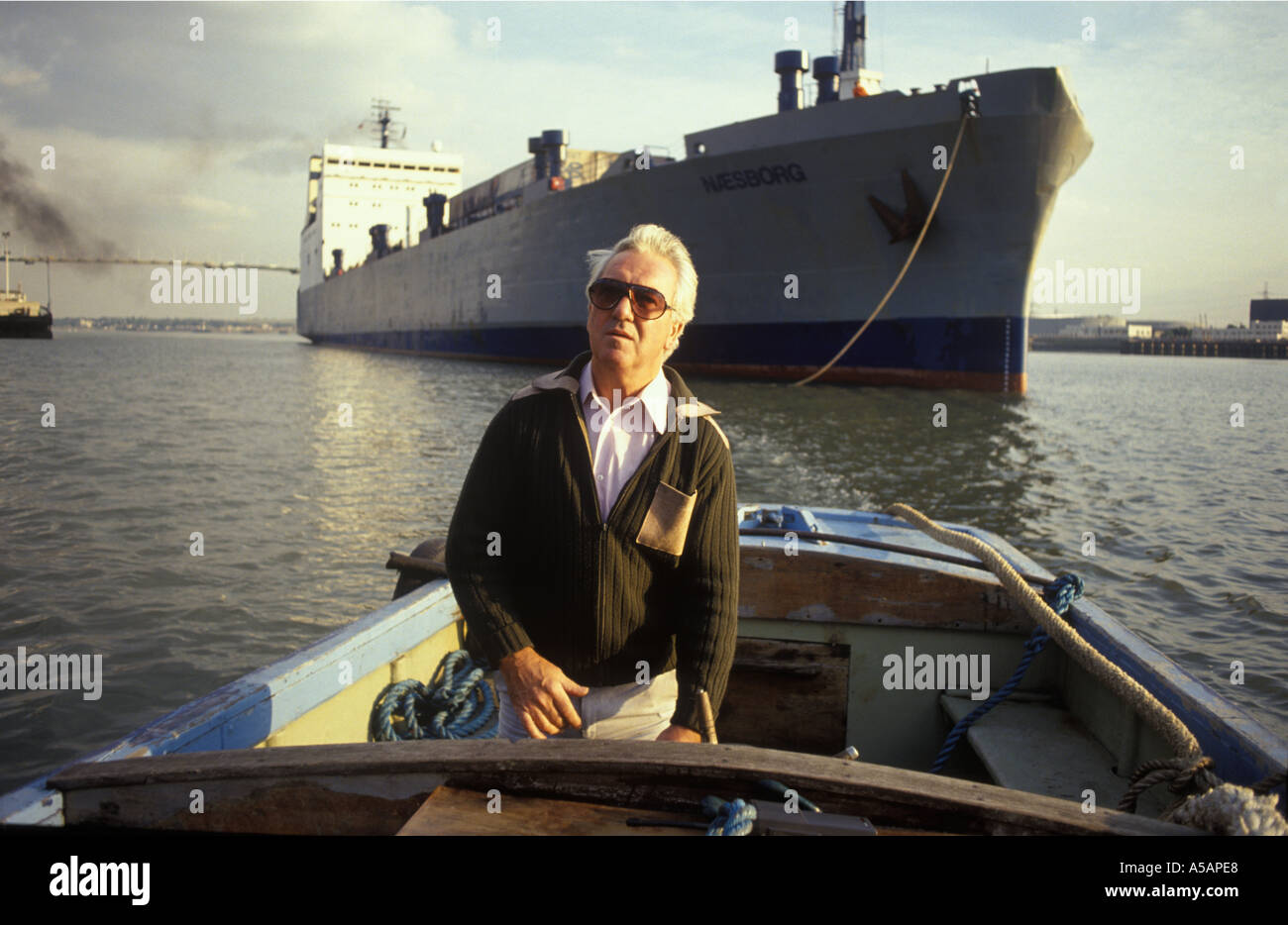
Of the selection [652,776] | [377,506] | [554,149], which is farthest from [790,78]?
[652,776]

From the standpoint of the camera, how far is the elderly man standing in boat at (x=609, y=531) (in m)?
2.00

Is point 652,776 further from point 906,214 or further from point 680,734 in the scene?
point 906,214

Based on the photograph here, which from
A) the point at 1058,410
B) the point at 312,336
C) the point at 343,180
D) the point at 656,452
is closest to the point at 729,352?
the point at 1058,410

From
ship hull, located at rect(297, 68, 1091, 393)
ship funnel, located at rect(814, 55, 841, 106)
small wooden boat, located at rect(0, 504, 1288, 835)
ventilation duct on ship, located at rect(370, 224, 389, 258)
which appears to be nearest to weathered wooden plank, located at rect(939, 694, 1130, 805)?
small wooden boat, located at rect(0, 504, 1288, 835)

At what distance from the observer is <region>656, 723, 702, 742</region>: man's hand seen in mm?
2023

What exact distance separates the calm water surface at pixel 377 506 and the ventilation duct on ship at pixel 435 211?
18701mm


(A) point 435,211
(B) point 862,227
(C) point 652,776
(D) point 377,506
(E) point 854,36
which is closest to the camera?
(C) point 652,776

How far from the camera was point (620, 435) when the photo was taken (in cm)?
207

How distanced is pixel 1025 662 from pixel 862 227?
62.0 ft

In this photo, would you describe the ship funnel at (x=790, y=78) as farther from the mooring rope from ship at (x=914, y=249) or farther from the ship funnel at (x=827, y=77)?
the mooring rope from ship at (x=914, y=249)

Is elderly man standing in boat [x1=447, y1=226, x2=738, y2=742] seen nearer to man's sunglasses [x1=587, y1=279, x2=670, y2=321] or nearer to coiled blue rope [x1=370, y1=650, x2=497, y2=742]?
man's sunglasses [x1=587, y1=279, x2=670, y2=321]

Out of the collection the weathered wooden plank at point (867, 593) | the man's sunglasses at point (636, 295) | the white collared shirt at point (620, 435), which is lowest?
the weathered wooden plank at point (867, 593)

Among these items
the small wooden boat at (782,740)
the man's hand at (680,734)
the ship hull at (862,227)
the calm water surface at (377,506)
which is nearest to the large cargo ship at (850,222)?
the ship hull at (862,227)
